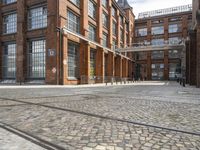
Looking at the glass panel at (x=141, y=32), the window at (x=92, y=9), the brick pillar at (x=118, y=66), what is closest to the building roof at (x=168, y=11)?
the glass panel at (x=141, y=32)

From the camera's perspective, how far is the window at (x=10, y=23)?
84.4ft

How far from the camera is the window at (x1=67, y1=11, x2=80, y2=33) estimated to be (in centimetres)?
2366

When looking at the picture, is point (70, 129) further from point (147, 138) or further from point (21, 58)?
point (21, 58)

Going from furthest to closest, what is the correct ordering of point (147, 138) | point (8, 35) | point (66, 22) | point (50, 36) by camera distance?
point (8, 35) < point (66, 22) < point (50, 36) < point (147, 138)

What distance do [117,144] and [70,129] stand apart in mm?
1144

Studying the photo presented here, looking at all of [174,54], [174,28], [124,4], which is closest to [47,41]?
[174,54]

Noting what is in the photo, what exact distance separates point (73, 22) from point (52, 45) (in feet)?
17.9

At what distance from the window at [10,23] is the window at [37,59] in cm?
409

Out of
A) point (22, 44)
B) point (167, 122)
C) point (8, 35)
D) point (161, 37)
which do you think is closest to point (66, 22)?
point (22, 44)

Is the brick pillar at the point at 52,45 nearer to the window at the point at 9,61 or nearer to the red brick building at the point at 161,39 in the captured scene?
the window at the point at 9,61

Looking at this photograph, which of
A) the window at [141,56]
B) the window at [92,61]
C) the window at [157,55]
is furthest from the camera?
the window at [141,56]

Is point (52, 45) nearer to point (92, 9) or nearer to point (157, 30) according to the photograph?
point (92, 9)

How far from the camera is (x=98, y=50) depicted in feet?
99.8

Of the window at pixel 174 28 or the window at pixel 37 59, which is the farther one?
→ the window at pixel 174 28
